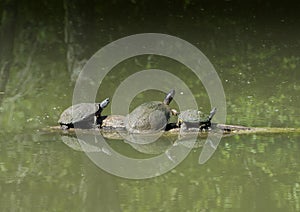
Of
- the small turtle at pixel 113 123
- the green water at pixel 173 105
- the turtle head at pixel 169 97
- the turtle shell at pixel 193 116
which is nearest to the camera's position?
the green water at pixel 173 105

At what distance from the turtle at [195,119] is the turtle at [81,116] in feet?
1.89

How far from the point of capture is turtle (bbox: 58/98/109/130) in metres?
4.16

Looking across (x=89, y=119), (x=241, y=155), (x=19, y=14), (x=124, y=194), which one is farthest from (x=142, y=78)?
(x=19, y=14)

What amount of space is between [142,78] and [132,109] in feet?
2.17

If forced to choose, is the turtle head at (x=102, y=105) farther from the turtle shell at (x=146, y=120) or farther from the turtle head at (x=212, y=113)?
the turtle head at (x=212, y=113)

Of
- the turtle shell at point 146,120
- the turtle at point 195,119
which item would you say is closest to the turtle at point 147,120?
the turtle shell at point 146,120

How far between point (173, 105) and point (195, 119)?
61 cm

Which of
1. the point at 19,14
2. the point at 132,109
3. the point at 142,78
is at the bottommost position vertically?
the point at 132,109

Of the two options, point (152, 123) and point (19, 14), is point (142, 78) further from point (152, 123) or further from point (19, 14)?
point (19, 14)

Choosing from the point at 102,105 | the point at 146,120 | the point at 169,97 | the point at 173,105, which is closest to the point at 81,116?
the point at 102,105

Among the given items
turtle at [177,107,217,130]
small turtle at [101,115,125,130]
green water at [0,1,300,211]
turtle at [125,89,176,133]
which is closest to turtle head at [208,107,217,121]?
turtle at [177,107,217,130]

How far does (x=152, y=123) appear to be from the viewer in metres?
4.16

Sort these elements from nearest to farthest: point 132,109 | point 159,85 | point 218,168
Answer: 1. point 218,168
2. point 132,109
3. point 159,85

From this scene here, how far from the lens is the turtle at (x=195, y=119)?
4.09 metres
